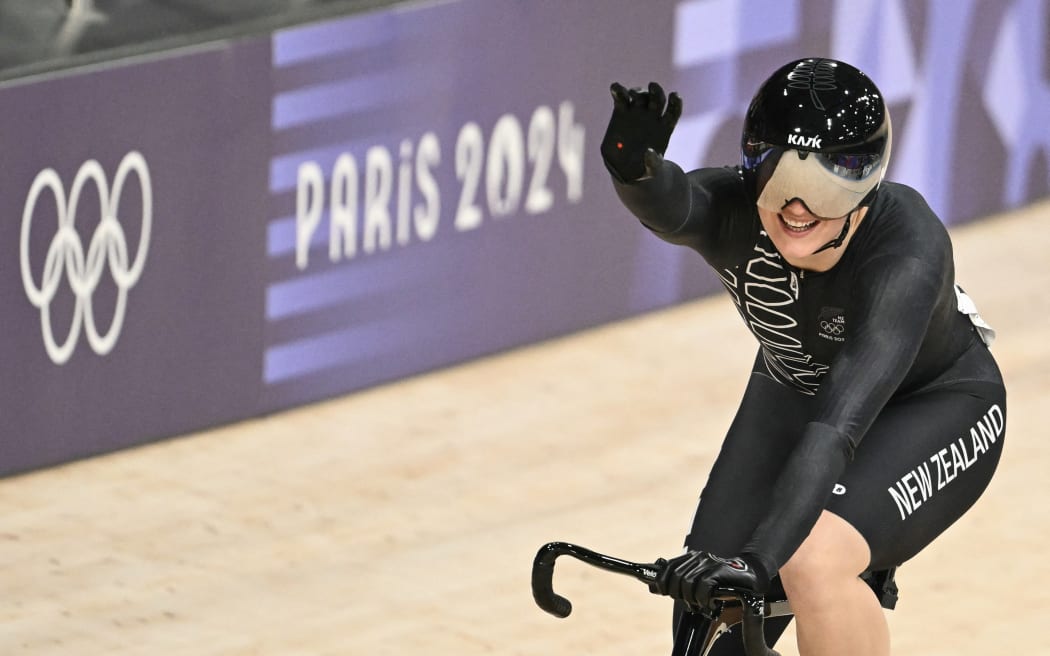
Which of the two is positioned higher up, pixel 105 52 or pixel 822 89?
pixel 822 89

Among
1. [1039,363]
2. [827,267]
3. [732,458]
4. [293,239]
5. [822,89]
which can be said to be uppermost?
[822,89]

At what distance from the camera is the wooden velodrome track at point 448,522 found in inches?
220

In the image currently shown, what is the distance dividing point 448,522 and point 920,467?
2711 mm

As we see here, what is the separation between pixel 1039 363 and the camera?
305 inches

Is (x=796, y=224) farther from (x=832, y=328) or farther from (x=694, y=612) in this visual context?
(x=694, y=612)

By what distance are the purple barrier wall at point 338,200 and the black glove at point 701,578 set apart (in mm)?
3620

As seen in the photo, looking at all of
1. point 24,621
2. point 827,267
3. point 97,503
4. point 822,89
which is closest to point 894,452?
point 827,267

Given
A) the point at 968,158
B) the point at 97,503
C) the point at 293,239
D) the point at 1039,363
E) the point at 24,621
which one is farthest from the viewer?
the point at 968,158

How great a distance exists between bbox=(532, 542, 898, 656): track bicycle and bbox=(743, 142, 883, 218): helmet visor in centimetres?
70

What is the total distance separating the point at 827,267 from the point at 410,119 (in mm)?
3596

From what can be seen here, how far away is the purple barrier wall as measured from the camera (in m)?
6.43

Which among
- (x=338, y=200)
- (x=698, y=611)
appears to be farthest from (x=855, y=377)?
(x=338, y=200)

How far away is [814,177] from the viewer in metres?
3.61

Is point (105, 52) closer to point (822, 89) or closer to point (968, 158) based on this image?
point (822, 89)
